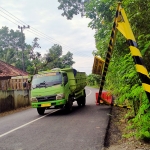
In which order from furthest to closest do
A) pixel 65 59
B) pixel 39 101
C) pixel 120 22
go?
pixel 65 59 → pixel 39 101 → pixel 120 22

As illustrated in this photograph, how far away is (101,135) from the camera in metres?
6.45

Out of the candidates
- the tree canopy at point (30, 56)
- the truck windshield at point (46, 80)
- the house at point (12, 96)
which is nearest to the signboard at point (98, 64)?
the truck windshield at point (46, 80)

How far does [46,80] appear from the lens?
11289 mm

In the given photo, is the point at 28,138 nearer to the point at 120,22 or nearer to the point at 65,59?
the point at 120,22

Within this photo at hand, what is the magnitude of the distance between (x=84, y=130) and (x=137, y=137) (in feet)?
7.10

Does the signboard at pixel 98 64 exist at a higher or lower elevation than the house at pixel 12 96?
higher

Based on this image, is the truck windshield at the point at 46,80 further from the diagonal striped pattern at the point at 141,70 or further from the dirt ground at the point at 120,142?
the diagonal striped pattern at the point at 141,70

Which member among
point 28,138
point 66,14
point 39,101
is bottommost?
point 28,138

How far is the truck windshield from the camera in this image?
36.4ft

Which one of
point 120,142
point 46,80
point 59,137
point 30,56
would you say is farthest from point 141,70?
point 30,56

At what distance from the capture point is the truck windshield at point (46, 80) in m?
11.1

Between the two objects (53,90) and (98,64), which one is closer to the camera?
(98,64)

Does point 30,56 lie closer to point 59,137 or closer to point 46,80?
point 46,80

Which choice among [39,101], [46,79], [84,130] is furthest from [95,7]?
[84,130]
